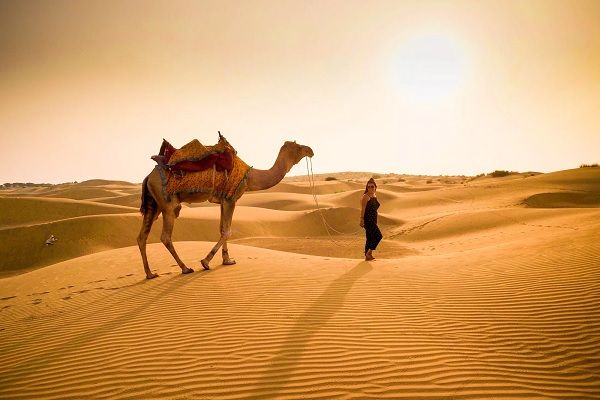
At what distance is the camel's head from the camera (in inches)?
329

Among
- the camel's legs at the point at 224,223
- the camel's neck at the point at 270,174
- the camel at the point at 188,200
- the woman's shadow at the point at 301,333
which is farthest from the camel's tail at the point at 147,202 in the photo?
the woman's shadow at the point at 301,333

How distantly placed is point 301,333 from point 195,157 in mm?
4295

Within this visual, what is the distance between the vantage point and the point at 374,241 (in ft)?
31.4

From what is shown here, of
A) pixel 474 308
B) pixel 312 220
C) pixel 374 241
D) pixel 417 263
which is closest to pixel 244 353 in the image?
pixel 474 308

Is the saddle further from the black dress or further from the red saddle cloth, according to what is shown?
the black dress

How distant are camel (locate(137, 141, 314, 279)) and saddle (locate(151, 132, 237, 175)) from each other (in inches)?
11.9

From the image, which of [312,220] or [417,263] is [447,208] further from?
[417,263]

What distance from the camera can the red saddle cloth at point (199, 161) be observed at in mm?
7223

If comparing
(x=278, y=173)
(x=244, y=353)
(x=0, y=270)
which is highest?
(x=278, y=173)

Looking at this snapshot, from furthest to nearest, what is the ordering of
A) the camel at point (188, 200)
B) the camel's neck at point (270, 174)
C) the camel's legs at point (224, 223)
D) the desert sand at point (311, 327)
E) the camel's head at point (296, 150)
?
the camel's head at point (296, 150) → the camel's neck at point (270, 174) → the camel's legs at point (224, 223) → the camel at point (188, 200) → the desert sand at point (311, 327)

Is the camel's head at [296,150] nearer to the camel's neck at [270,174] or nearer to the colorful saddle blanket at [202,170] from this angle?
the camel's neck at [270,174]

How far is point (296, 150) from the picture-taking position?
841 cm

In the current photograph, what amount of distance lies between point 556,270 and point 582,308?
166 cm

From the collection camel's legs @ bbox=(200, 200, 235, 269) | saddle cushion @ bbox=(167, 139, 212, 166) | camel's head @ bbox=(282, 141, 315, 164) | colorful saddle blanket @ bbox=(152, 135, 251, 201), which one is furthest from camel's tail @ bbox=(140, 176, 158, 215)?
camel's head @ bbox=(282, 141, 315, 164)
